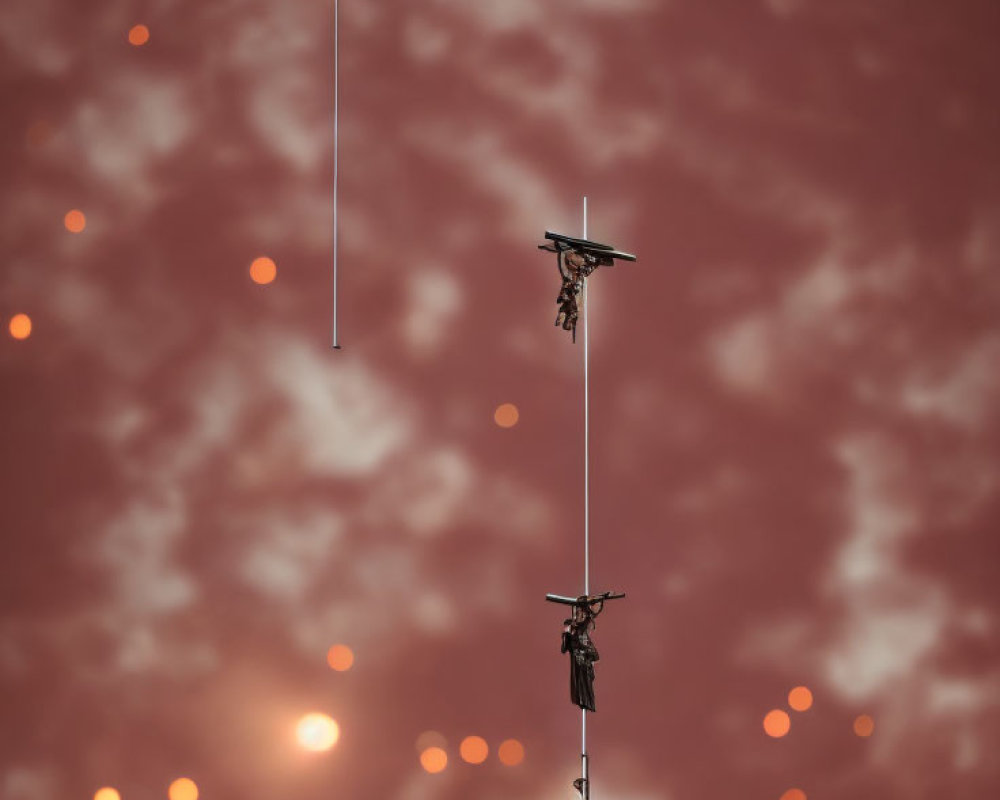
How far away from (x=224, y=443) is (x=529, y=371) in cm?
59

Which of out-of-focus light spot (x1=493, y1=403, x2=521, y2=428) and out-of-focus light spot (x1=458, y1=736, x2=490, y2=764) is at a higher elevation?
out-of-focus light spot (x1=493, y1=403, x2=521, y2=428)

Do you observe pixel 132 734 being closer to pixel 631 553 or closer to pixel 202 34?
pixel 631 553

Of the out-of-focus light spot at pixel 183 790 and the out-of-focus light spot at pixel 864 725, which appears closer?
the out-of-focus light spot at pixel 183 790

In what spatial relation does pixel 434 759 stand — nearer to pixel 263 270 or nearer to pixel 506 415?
pixel 506 415

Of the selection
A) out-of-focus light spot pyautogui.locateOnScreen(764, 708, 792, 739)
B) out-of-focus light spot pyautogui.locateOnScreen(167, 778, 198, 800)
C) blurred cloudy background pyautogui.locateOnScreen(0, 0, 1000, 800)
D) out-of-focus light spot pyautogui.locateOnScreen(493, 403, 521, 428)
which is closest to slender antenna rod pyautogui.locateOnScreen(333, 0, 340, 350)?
blurred cloudy background pyautogui.locateOnScreen(0, 0, 1000, 800)

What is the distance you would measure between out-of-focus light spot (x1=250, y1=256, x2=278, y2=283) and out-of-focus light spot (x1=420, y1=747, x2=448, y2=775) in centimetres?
94

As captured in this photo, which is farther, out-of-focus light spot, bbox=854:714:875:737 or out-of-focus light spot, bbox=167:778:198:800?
out-of-focus light spot, bbox=854:714:875:737

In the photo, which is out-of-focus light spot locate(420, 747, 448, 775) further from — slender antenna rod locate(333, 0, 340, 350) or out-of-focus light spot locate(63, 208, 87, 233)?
out-of-focus light spot locate(63, 208, 87, 233)

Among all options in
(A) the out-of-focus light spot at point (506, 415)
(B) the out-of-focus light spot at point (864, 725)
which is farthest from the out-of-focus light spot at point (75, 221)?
(B) the out-of-focus light spot at point (864, 725)

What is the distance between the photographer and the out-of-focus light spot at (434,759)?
81.8 inches

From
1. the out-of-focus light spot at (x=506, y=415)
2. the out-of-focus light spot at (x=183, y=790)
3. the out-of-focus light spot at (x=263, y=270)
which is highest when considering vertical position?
the out-of-focus light spot at (x=263, y=270)

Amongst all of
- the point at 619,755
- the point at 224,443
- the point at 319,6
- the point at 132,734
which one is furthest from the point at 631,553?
the point at 319,6

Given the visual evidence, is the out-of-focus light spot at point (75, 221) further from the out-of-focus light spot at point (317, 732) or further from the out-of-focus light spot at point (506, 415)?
the out-of-focus light spot at point (317, 732)

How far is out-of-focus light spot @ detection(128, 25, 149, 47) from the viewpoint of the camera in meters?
2.10
